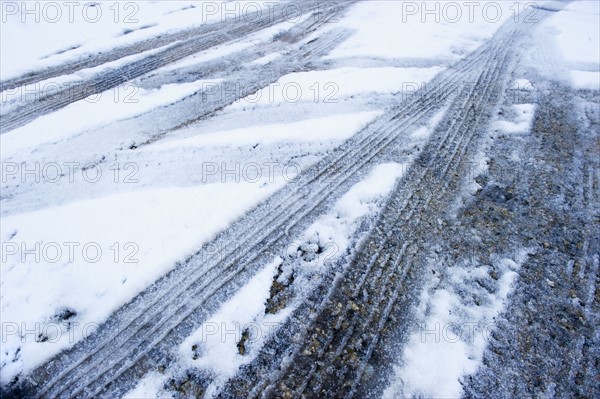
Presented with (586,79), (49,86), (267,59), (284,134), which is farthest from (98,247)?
(586,79)

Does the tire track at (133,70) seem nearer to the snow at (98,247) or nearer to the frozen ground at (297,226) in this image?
the frozen ground at (297,226)

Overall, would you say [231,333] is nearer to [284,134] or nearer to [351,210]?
[351,210]

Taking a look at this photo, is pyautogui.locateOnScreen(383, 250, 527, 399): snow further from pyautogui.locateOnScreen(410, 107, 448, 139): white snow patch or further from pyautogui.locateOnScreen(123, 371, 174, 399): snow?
pyautogui.locateOnScreen(410, 107, 448, 139): white snow patch

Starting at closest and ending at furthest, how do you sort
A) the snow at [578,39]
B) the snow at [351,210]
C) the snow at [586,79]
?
the snow at [351,210], the snow at [586,79], the snow at [578,39]

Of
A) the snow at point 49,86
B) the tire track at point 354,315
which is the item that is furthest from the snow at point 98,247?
the snow at point 49,86

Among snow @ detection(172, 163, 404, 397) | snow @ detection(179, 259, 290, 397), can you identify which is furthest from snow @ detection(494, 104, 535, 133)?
snow @ detection(179, 259, 290, 397)
